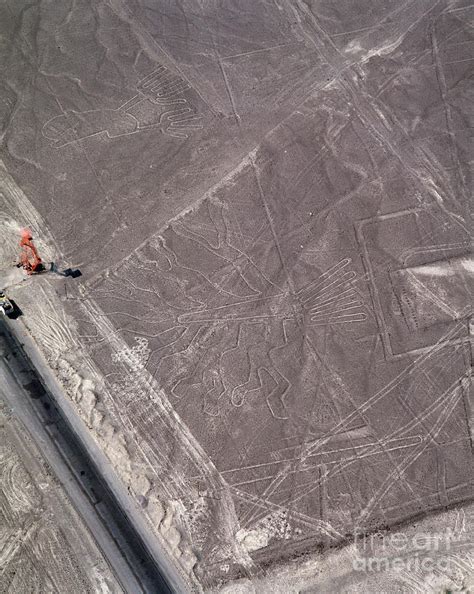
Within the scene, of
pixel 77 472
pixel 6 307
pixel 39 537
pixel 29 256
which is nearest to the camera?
pixel 39 537

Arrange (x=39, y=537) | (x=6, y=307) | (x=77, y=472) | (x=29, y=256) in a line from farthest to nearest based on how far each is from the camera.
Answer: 1. (x=29, y=256)
2. (x=6, y=307)
3. (x=77, y=472)
4. (x=39, y=537)

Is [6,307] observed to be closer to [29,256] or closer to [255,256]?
[29,256]

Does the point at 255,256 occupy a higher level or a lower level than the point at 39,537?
higher

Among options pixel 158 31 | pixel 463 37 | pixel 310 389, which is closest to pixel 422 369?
pixel 310 389

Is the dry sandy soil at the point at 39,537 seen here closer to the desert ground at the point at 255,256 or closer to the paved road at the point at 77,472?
the paved road at the point at 77,472

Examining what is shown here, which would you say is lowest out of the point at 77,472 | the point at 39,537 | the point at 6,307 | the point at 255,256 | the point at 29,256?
the point at 39,537

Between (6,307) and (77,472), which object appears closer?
(77,472)

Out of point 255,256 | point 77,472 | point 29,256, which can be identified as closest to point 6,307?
point 29,256

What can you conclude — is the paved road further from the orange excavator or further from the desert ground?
the orange excavator

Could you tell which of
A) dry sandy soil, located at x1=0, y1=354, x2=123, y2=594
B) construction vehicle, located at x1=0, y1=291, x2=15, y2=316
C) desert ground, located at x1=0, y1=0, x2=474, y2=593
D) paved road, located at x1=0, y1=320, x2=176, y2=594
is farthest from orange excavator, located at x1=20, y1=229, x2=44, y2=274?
dry sandy soil, located at x1=0, y1=354, x2=123, y2=594
